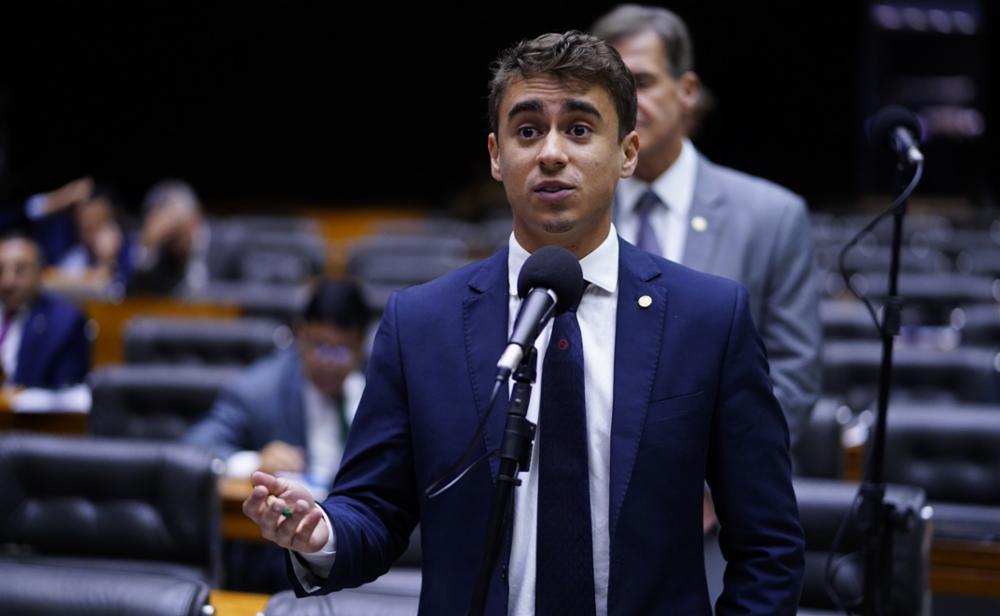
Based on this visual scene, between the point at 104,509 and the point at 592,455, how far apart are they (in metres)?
2.14

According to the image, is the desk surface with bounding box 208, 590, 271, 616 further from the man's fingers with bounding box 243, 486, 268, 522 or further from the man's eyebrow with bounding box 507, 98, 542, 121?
the man's eyebrow with bounding box 507, 98, 542, 121

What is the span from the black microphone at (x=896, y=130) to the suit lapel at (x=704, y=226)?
38 centimetres

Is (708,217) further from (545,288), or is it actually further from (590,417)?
(545,288)

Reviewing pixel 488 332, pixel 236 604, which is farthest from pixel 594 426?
pixel 236 604

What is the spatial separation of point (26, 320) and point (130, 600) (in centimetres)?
443

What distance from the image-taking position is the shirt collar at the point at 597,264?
1870mm

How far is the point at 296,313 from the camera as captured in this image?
22.7ft

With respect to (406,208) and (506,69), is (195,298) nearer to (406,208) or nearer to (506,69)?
(506,69)

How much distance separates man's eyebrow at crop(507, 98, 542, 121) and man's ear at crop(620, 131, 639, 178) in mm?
155

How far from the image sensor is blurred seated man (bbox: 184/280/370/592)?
14.3 feet

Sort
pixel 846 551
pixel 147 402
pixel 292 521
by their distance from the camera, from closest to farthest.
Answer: pixel 292 521
pixel 846 551
pixel 147 402

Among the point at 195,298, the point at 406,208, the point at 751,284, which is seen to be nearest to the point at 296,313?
the point at 195,298

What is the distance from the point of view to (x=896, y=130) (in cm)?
285

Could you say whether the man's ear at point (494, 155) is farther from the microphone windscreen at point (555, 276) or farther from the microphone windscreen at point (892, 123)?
the microphone windscreen at point (892, 123)
